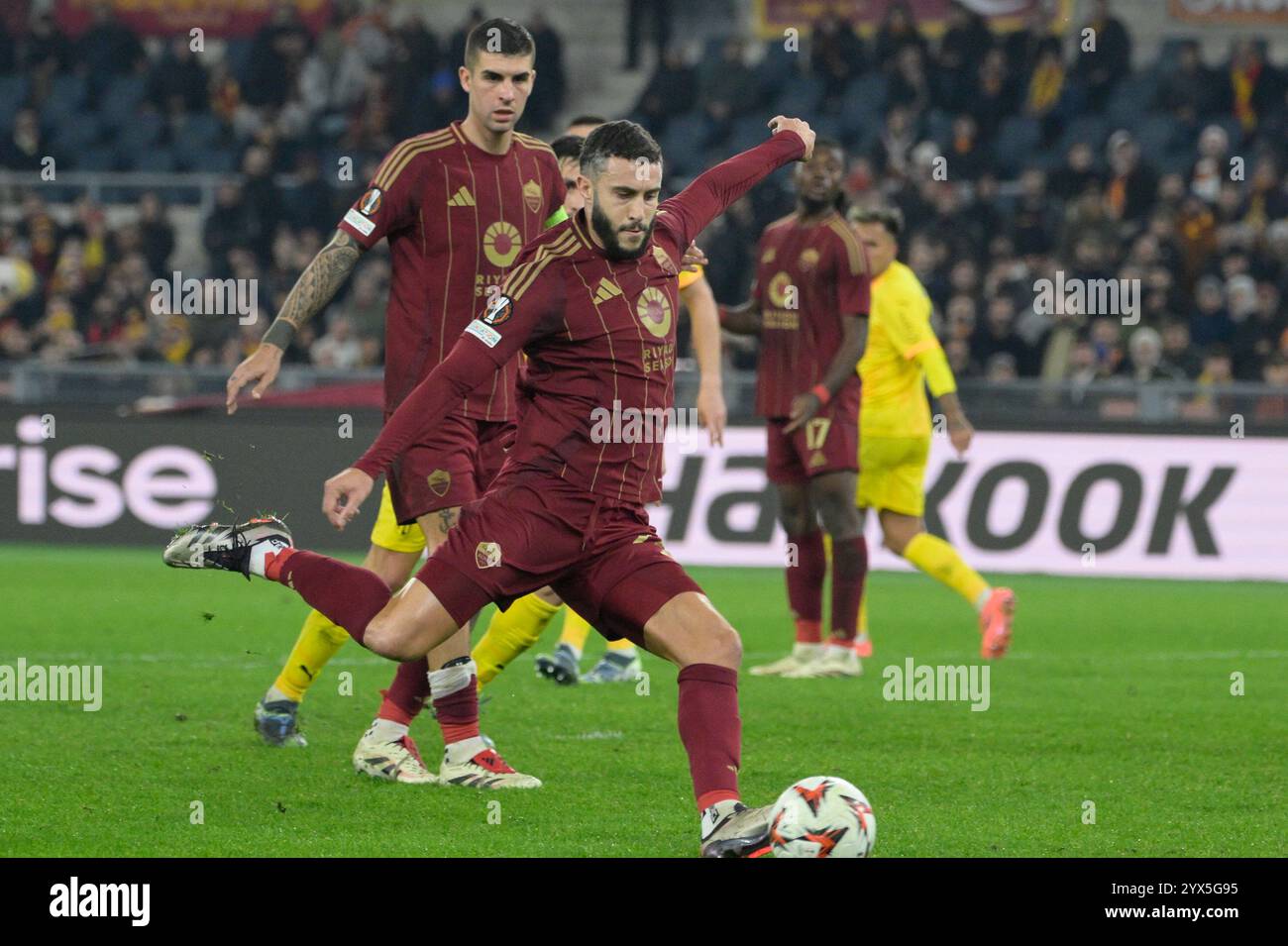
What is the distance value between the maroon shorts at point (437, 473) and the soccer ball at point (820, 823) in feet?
5.83

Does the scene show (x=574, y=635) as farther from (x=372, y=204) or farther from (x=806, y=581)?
(x=372, y=204)

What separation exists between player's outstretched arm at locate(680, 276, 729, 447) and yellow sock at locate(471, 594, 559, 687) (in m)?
Result: 1.28

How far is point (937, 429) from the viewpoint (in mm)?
14414

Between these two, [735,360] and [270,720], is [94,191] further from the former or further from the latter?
[270,720]

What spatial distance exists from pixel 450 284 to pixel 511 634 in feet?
4.65

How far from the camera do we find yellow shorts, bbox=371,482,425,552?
6941 mm

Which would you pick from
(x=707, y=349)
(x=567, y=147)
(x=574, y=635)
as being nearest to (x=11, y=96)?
(x=574, y=635)

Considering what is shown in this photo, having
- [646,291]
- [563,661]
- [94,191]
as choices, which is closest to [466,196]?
[646,291]

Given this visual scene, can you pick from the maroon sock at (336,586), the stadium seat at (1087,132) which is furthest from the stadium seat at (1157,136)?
the maroon sock at (336,586)

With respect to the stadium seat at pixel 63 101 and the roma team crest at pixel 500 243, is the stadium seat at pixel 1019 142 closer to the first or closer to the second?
the stadium seat at pixel 63 101

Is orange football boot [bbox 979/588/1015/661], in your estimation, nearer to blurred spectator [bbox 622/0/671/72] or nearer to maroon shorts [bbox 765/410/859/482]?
maroon shorts [bbox 765/410/859/482]

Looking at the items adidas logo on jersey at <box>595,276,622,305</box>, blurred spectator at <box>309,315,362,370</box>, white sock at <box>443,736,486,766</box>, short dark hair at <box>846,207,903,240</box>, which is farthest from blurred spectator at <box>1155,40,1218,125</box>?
adidas logo on jersey at <box>595,276,622,305</box>

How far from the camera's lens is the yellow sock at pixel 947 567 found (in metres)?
9.98

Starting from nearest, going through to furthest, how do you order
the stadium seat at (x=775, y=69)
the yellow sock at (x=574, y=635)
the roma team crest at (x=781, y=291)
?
the yellow sock at (x=574, y=635)
the roma team crest at (x=781, y=291)
the stadium seat at (x=775, y=69)
